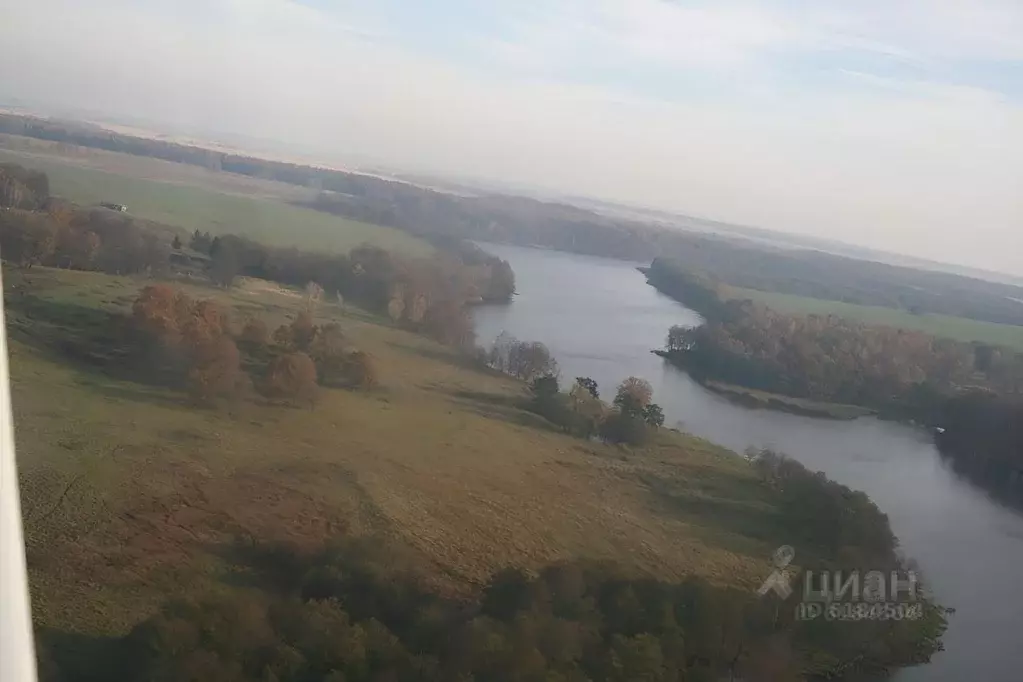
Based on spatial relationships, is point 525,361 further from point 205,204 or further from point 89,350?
point 89,350

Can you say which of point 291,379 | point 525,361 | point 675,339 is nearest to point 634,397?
point 675,339

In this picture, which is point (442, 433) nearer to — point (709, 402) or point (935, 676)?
point (709, 402)

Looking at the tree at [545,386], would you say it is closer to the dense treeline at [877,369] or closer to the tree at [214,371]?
the dense treeline at [877,369]

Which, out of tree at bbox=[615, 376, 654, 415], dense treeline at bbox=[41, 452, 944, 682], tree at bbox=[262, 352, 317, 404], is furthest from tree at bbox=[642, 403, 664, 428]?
tree at bbox=[262, 352, 317, 404]

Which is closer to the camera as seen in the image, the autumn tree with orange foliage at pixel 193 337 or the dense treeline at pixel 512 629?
the dense treeline at pixel 512 629

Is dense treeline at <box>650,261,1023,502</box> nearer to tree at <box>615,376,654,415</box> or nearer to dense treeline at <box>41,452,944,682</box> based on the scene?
tree at <box>615,376,654,415</box>

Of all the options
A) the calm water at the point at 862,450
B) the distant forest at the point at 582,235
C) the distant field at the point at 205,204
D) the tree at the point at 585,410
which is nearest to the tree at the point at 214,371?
the distant field at the point at 205,204

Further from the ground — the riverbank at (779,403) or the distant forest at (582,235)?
the distant forest at (582,235)

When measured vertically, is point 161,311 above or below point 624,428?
above
